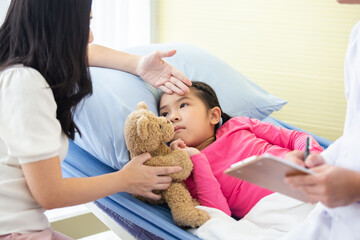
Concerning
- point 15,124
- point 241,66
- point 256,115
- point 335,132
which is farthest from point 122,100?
point 335,132

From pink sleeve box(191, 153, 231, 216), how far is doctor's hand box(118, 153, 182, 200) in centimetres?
7

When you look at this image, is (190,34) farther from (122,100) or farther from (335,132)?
(122,100)

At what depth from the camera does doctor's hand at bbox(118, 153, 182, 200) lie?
1.11 metres

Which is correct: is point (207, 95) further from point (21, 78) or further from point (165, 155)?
point (21, 78)

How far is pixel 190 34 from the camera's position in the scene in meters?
2.77

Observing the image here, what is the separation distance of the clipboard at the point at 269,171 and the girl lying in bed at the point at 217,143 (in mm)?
443

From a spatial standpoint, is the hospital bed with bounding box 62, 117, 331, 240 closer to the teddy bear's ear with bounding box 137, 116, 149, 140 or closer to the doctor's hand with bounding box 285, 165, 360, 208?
the teddy bear's ear with bounding box 137, 116, 149, 140

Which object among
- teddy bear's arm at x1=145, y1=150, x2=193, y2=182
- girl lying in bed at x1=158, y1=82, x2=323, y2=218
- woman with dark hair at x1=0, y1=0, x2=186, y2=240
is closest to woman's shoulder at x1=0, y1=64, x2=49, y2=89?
woman with dark hair at x1=0, y1=0, x2=186, y2=240

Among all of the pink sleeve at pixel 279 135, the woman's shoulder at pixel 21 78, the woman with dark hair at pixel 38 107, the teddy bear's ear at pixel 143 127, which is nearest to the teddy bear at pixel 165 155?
the teddy bear's ear at pixel 143 127

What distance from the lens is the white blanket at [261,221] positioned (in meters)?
1.07

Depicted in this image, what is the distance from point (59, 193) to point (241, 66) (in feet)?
6.55

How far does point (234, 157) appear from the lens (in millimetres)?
1367

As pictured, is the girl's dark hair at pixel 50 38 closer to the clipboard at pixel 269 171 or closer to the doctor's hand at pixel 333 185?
the clipboard at pixel 269 171

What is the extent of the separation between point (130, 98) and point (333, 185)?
2.88ft
